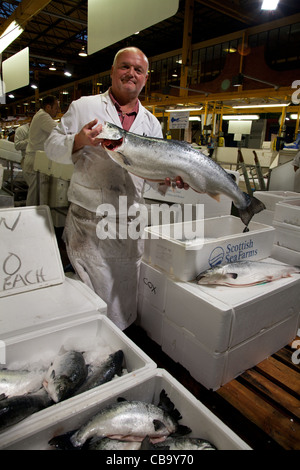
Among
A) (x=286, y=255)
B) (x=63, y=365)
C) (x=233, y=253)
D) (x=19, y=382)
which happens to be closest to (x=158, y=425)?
(x=63, y=365)

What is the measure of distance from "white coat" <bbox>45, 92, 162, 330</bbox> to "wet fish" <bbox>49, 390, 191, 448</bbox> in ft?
4.37

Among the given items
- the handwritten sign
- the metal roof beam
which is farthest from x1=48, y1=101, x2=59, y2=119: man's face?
the metal roof beam

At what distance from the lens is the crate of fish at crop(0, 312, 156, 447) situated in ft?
3.88

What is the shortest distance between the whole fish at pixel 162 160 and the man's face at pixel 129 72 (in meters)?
0.47

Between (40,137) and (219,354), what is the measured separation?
5.51m

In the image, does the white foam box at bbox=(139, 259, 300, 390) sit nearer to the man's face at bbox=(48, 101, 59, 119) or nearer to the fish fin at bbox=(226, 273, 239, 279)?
the fish fin at bbox=(226, 273, 239, 279)

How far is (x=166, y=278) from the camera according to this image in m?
2.44

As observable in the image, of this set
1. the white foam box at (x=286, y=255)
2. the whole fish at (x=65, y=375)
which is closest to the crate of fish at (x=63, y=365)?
the whole fish at (x=65, y=375)

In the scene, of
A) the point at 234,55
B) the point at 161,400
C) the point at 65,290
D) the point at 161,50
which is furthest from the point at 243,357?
the point at 161,50

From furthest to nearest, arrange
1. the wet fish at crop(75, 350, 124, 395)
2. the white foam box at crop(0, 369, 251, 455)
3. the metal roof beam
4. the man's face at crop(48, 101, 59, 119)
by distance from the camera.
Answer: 1. the metal roof beam
2. the man's face at crop(48, 101, 59, 119)
3. the wet fish at crop(75, 350, 124, 395)
4. the white foam box at crop(0, 369, 251, 455)

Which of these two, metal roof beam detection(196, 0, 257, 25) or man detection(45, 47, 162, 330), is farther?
metal roof beam detection(196, 0, 257, 25)

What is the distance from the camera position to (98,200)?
7.38ft

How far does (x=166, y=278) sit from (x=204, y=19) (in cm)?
1909

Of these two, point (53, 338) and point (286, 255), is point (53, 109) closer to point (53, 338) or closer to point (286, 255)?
point (286, 255)
